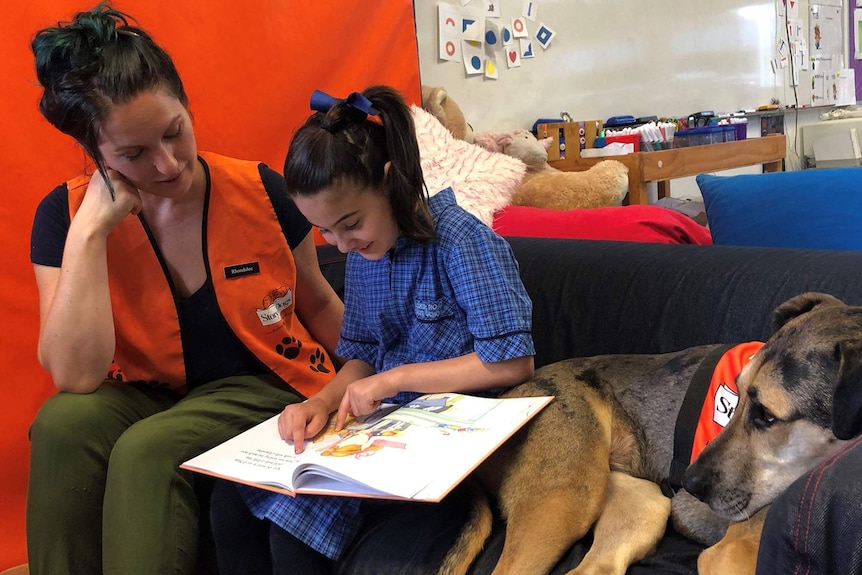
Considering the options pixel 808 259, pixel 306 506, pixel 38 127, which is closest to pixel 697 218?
pixel 808 259

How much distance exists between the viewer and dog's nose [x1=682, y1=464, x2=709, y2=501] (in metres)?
1.19

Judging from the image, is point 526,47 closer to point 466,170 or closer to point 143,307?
point 466,170

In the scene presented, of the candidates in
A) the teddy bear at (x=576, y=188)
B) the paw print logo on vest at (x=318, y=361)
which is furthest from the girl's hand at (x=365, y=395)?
the teddy bear at (x=576, y=188)

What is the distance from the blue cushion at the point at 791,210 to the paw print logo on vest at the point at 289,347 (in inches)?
55.4

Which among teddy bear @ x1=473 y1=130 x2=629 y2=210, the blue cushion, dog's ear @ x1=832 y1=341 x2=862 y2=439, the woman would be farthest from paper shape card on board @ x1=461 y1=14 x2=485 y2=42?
dog's ear @ x1=832 y1=341 x2=862 y2=439

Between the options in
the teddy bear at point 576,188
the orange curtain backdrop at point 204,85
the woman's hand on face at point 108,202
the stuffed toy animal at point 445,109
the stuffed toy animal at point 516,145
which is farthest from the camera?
the stuffed toy animal at point 516,145

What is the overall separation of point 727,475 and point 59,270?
1.53m

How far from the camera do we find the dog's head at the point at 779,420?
1114mm

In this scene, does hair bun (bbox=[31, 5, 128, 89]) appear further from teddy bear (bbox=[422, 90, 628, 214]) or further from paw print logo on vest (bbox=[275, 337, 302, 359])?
teddy bear (bbox=[422, 90, 628, 214])

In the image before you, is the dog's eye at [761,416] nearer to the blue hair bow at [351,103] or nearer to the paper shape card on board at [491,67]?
the blue hair bow at [351,103]

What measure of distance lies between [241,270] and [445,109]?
6.06 ft

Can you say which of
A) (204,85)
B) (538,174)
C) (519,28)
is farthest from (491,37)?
(204,85)

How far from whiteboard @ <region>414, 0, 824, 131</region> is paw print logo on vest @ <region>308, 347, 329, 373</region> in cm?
195

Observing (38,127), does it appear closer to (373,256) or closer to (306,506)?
(373,256)
